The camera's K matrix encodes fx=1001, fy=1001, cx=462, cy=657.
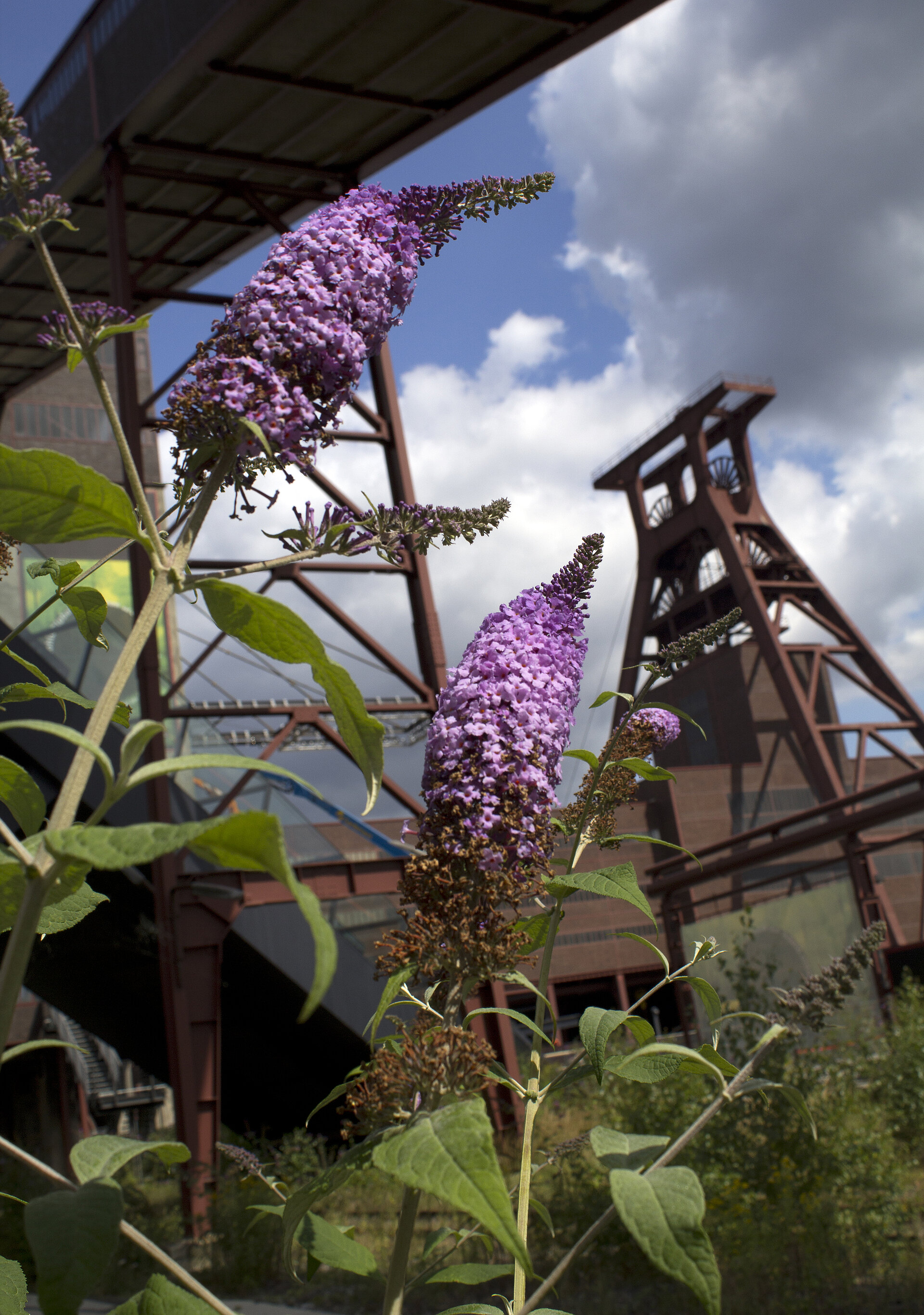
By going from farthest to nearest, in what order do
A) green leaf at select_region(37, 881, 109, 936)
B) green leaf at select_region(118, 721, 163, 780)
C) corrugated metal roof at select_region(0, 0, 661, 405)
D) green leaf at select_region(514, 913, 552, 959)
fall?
corrugated metal roof at select_region(0, 0, 661, 405)
green leaf at select_region(514, 913, 552, 959)
green leaf at select_region(37, 881, 109, 936)
green leaf at select_region(118, 721, 163, 780)

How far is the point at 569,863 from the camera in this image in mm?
1359

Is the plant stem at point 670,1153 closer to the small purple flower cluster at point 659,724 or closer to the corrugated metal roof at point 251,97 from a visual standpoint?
the small purple flower cluster at point 659,724

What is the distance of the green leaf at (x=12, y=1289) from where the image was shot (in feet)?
2.89

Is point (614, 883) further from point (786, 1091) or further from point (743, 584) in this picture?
point (743, 584)

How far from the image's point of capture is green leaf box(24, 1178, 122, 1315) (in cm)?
65

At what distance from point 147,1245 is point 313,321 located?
2.95ft

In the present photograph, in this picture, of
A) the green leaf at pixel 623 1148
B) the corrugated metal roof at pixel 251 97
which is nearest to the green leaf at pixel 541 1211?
the green leaf at pixel 623 1148

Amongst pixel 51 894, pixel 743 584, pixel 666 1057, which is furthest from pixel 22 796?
pixel 743 584

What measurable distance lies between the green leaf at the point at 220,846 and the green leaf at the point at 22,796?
0.24m

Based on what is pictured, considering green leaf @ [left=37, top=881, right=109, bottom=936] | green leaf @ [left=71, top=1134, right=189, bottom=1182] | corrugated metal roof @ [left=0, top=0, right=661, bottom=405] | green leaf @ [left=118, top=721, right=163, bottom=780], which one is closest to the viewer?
green leaf @ [left=118, top=721, right=163, bottom=780]

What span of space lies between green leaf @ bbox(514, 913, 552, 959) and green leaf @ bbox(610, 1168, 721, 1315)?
1.48 ft

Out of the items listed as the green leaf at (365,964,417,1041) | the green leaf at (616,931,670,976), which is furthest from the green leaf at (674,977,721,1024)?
the green leaf at (365,964,417,1041)

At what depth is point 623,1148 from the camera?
96 centimetres

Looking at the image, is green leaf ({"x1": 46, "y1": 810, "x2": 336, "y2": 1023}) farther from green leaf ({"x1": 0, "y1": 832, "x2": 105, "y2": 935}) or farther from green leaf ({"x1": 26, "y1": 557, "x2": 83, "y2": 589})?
green leaf ({"x1": 26, "y1": 557, "x2": 83, "y2": 589})
